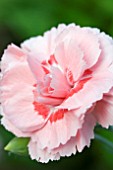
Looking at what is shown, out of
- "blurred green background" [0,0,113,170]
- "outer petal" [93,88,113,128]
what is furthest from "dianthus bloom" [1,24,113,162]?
"blurred green background" [0,0,113,170]

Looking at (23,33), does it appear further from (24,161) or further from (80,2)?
(24,161)

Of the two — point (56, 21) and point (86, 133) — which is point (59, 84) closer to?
point (86, 133)

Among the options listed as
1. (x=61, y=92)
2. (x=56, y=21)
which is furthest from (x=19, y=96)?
(x=56, y=21)

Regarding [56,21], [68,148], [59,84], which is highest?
[56,21]

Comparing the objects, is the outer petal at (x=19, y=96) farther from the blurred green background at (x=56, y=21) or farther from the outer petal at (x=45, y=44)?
the blurred green background at (x=56, y=21)

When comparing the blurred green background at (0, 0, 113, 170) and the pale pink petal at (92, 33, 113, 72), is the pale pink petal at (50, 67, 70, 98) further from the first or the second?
the blurred green background at (0, 0, 113, 170)

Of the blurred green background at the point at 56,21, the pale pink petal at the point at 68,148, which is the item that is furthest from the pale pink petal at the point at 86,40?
the blurred green background at the point at 56,21
